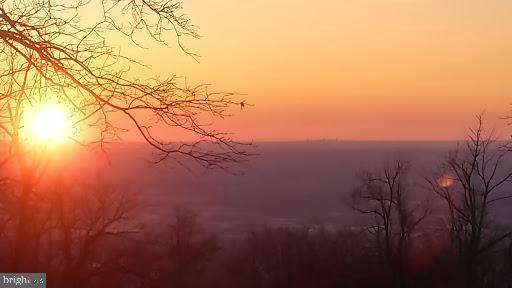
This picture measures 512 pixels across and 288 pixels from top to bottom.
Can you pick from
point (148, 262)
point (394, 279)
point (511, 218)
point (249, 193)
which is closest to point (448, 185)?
point (394, 279)

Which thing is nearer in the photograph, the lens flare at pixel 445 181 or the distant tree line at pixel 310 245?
the distant tree line at pixel 310 245

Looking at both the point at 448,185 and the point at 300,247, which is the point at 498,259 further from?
the point at 300,247

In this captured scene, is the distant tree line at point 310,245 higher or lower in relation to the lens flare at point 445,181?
lower

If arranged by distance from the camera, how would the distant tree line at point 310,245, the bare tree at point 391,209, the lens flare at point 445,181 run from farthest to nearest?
the bare tree at point 391,209, the lens flare at point 445,181, the distant tree line at point 310,245

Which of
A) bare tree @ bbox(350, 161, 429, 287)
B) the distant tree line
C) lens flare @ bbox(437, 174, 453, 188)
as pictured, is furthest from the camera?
bare tree @ bbox(350, 161, 429, 287)

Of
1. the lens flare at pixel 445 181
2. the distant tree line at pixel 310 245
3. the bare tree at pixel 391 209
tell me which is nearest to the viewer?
the distant tree line at pixel 310 245

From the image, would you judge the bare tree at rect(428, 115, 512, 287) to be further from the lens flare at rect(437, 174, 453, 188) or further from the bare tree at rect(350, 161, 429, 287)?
the bare tree at rect(350, 161, 429, 287)

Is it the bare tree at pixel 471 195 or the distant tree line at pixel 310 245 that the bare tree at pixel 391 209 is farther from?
the bare tree at pixel 471 195

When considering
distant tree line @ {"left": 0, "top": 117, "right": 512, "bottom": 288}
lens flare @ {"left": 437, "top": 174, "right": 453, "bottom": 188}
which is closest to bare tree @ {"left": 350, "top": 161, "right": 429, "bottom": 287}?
distant tree line @ {"left": 0, "top": 117, "right": 512, "bottom": 288}

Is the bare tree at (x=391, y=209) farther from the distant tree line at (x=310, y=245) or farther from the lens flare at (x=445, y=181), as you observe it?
the lens flare at (x=445, y=181)

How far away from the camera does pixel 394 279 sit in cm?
1994

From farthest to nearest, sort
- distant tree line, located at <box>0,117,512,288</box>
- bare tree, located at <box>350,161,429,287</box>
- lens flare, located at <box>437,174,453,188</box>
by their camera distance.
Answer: bare tree, located at <box>350,161,429,287</box> → lens flare, located at <box>437,174,453,188</box> → distant tree line, located at <box>0,117,512,288</box>

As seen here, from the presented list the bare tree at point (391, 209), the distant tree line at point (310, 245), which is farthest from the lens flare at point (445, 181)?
the bare tree at point (391, 209)

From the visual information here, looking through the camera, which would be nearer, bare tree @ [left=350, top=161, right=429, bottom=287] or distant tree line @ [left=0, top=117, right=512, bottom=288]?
distant tree line @ [left=0, top=117, right=512, bottom=288]
